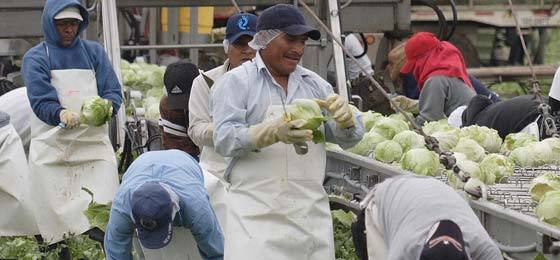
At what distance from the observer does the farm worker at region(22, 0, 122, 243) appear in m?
9.70

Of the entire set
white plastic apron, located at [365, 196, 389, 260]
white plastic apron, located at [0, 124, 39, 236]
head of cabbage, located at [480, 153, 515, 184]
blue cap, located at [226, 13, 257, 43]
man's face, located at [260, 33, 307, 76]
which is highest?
man's face, located at [260, 33, 307, 76]

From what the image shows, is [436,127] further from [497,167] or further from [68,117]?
[68,117]

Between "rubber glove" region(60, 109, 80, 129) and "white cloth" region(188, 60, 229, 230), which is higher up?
"white cloth" region(188, 60, 229, 230)

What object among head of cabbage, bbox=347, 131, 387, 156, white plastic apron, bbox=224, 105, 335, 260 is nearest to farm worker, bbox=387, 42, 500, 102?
head of cabbage, bbox=347, 131, 387, 156

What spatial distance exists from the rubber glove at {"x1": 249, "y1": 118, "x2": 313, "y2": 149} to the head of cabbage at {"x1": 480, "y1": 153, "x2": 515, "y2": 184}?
1.55 metres

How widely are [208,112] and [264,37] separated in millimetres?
1230

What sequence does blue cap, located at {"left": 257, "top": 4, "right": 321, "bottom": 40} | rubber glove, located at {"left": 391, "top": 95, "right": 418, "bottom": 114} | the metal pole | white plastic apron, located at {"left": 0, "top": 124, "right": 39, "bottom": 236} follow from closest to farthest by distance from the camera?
blue cap, located at {"left": 257, "top": 4, "right": 321, "bottom": 40} → white plastic apron, located at {"left": 0, "top": 124, "right": 39, "bottom": 236} → the metal pole → rubber glove, located at {"left": 391, "top": 95, "right": 418, "bottom": 114}

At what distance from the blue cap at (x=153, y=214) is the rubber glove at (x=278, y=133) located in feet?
1.55

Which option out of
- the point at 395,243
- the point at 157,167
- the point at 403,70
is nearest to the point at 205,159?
the point at 157,167

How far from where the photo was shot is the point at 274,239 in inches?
265

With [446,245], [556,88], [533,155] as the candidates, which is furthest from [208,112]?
[446,245]

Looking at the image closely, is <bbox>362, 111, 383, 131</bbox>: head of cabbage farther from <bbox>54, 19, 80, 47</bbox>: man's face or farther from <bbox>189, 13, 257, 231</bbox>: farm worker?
<bbox>54, 19, 80, 47</bbox>: man's face

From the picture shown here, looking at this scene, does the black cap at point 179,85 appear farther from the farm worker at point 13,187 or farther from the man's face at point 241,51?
the farm worker at point 13,187

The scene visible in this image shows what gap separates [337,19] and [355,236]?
594cm
